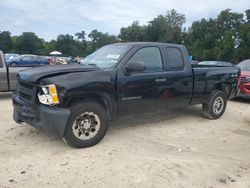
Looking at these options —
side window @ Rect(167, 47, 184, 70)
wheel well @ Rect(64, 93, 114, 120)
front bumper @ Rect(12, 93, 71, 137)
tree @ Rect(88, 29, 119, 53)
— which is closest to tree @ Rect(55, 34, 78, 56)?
tree @ Rect(88, 29, 119, 53)

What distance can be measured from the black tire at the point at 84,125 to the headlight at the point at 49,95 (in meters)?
0.32

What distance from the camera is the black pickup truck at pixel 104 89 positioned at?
4.70 meters

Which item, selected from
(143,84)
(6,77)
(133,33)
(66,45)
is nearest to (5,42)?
(66,45)

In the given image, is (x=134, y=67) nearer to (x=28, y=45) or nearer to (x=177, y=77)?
(x=177, y=77)

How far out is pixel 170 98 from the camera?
625 cm

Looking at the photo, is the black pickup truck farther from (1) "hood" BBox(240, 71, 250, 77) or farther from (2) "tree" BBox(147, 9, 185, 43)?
(2) "tree" BBox(147, 9, 185, 43)

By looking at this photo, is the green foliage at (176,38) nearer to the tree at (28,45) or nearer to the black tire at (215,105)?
the tree at (28,45)

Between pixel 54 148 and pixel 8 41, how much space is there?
267ft

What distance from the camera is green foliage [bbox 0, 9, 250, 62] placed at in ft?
146

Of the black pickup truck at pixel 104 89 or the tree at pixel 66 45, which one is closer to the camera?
the black pickup truck at pixel 104 89

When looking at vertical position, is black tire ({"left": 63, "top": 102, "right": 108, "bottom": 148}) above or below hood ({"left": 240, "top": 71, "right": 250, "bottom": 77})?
below

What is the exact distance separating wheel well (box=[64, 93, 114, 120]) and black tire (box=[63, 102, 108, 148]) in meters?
0.10

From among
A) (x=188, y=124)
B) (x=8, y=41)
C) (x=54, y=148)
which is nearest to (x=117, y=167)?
(x=54, y=148)

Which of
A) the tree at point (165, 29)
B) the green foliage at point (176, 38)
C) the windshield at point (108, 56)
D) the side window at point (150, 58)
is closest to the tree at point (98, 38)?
the green foliage at point (176, 38)
